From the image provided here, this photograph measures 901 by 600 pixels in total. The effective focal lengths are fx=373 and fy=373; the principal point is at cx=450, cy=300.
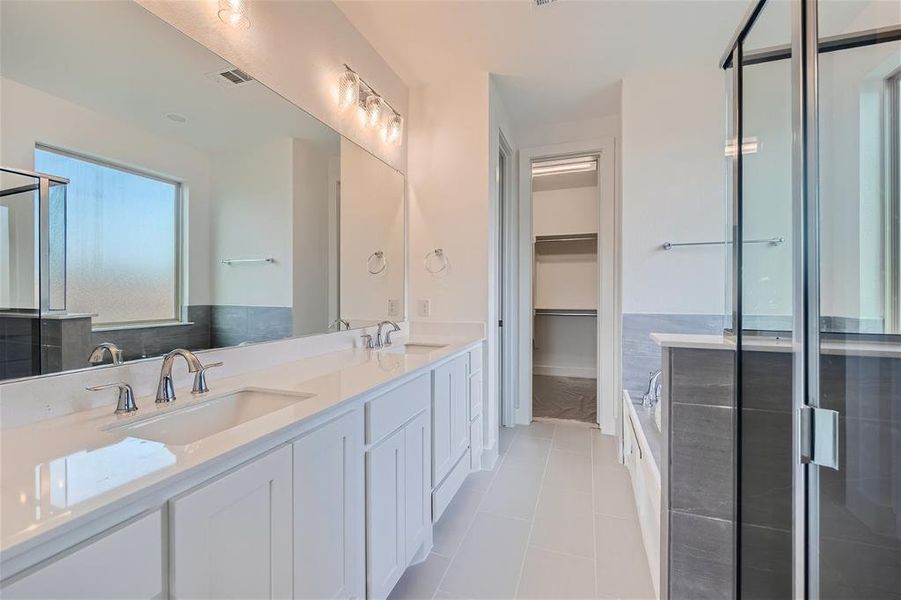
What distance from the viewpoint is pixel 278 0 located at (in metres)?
1.62

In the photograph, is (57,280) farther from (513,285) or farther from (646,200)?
(646,200)

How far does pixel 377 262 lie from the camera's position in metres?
2.39

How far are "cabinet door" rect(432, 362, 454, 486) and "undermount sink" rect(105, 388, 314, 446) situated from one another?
729 mm

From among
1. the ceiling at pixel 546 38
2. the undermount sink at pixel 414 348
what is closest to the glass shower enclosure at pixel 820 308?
the ceiling at pixel 546 38

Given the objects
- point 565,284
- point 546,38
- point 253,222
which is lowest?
point 565,284

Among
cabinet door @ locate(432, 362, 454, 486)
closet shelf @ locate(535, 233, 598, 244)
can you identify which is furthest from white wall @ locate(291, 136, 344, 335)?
closet shelf @ locate(535, 233, 598, 244)

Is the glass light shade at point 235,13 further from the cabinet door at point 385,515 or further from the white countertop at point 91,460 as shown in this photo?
the cabinet door at point 385,515

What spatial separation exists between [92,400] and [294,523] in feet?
2.06

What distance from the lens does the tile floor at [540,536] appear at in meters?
1.50

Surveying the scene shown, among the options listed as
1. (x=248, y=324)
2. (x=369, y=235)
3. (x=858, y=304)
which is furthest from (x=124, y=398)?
(x=858, y=304)

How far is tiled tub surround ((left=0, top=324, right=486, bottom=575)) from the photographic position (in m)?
0.51

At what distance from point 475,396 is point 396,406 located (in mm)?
1070

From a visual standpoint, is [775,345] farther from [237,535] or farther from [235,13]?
[235,13]

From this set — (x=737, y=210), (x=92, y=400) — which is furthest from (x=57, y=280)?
(x=737, y=210)
